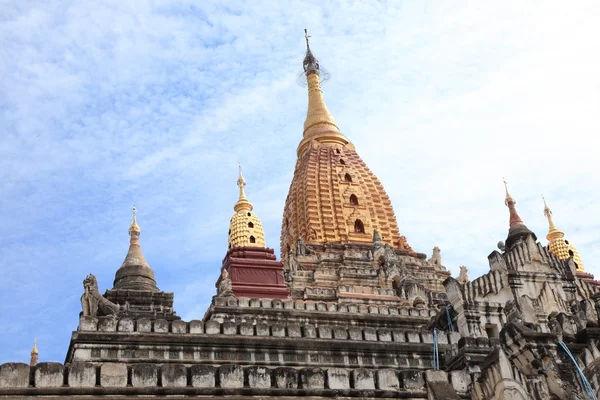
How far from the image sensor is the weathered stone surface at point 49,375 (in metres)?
12.6

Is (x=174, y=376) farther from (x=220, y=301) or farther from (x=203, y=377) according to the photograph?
(x=220, y=301)

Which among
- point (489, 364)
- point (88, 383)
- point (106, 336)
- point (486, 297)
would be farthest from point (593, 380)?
point (106, 336)

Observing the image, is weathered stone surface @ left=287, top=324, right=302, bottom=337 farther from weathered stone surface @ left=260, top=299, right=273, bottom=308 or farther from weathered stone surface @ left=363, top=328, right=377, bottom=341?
weathered stone surface @ left=260, top=299, right=273, bottom=308

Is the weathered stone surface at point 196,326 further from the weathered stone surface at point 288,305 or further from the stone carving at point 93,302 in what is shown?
the weathered stone surface at point 288,305

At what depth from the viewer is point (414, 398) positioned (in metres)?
13.7

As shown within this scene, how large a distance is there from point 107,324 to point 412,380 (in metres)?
7.65

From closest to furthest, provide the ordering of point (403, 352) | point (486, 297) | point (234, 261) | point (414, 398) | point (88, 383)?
point (88, 383) → point (414, 398) → point (403, 352) → point (486, 297) → point (234, 261)

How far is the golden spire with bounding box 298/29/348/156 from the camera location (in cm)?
5284

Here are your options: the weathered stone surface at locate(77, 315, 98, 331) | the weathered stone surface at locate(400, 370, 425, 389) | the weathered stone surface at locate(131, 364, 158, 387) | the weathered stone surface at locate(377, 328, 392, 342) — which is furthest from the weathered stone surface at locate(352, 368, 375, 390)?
the weathered stone surface at locate(77, 315, 98, 331)

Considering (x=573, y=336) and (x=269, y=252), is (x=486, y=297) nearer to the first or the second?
(x=573, y=336)

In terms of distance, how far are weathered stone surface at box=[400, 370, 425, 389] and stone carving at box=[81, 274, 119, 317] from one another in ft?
32.5

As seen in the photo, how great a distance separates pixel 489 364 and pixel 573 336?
16.0 ft

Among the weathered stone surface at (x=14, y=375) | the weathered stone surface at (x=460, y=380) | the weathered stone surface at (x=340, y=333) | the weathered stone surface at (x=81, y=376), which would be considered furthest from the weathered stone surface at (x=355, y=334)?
the weathered stone surface at (x=14, y=375)

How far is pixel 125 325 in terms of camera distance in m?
17.9
